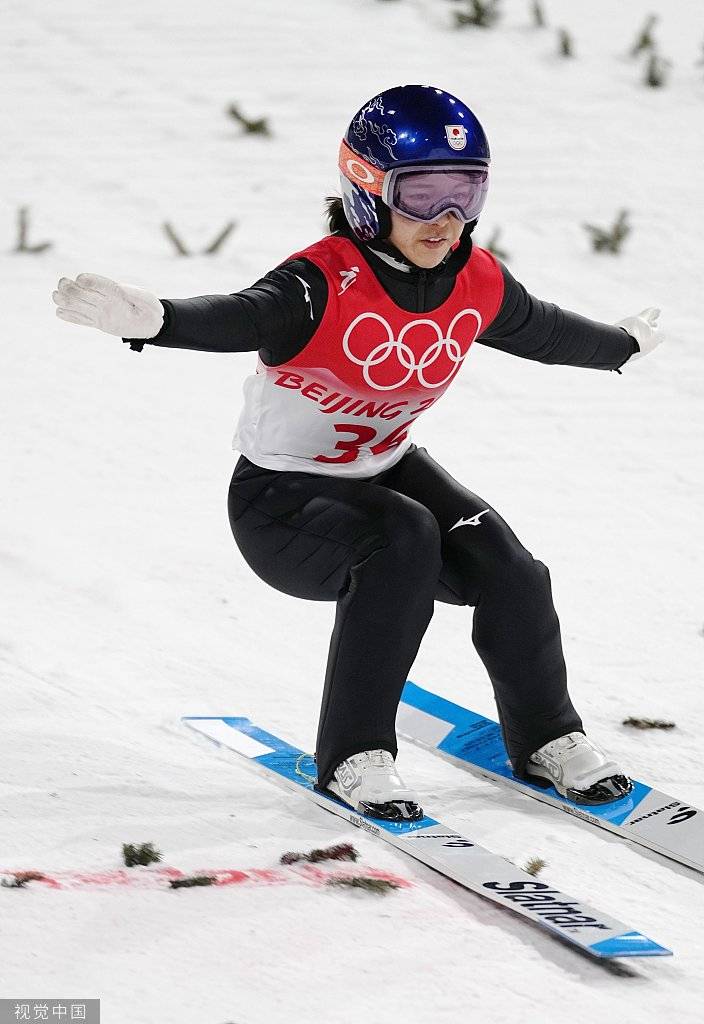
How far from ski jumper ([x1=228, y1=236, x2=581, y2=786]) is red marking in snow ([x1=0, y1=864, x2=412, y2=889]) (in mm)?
410

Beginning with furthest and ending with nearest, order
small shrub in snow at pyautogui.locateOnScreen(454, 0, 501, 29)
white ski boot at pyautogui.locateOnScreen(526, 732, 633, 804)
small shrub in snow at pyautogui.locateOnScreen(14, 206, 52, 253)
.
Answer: small shrub in snow at pyautogui.locateOnScreen(454, 0, 501, 29) < small shrub in snow at pyautogui.locateOnScreen(14, 206, 52, 253) < white ski boot at pyautogui.locateOnScreen(526, 732, 633, 804)

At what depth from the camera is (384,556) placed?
3082mm

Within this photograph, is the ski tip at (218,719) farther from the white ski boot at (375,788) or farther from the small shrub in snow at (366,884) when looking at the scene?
the small shrub in snow at (366,884)

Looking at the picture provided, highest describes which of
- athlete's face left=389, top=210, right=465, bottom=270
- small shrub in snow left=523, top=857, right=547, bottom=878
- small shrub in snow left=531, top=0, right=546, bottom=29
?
small shrub in snow left=531, top=0, right=546, bottom=29

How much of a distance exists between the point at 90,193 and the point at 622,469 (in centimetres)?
372

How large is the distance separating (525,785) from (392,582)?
2.33 feet

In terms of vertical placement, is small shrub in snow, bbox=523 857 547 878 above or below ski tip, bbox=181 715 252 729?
below

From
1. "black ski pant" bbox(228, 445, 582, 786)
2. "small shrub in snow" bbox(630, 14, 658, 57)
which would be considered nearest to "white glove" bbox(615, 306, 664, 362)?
"black ski pant" bbox(228, 445, 582, 786)

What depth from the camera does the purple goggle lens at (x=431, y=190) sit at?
305cm

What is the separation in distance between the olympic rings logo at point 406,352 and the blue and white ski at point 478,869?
A: 96cm

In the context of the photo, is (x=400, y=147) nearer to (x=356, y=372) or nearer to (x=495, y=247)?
(x=356, y=372)

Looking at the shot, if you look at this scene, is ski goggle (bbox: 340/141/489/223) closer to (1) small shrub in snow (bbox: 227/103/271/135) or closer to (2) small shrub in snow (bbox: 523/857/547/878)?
(2) small shrub in snow (bbox: 523/857/547/878)

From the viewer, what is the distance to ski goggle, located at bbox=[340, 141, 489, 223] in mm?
3055

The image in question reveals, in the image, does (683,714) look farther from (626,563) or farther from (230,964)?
(230,964)
